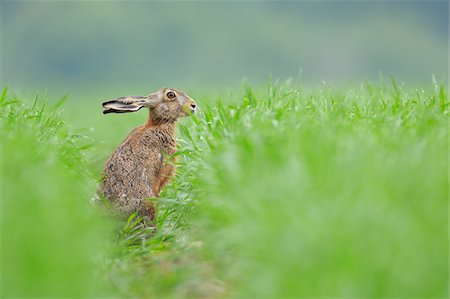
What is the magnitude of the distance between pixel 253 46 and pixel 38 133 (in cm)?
8602

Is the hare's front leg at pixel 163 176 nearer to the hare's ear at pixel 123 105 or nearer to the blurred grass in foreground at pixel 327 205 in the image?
the hare's ear at pixel 123 105

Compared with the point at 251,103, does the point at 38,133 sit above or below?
below

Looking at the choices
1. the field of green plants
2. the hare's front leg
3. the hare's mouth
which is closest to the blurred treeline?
the hare's mouth

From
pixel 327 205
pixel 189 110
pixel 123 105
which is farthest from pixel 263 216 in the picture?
pixel 123 105

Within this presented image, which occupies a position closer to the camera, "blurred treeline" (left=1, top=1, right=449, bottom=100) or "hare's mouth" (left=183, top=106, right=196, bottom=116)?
"hare's mouth" (left=183, top=106, right=196, bottom=116)

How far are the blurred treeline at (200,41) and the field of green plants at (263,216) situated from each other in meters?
75.6

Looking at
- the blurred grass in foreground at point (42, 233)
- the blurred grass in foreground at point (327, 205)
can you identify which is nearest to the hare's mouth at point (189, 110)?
the blurred grass in foreground at point (327, 205)

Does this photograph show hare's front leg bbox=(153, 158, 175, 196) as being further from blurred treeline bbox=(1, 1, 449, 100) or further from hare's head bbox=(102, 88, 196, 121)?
blurred treeline bbox=(1, 1, 449, 100)

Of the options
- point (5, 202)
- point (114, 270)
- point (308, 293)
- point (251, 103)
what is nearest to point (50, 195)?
point (5, 202)

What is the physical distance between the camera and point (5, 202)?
15.7 feet

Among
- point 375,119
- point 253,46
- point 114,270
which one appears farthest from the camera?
point 253,46

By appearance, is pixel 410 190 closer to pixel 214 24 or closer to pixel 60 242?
pixel 60 242

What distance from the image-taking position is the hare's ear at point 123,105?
8.00 metres

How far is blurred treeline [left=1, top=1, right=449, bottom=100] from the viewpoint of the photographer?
288 ft
